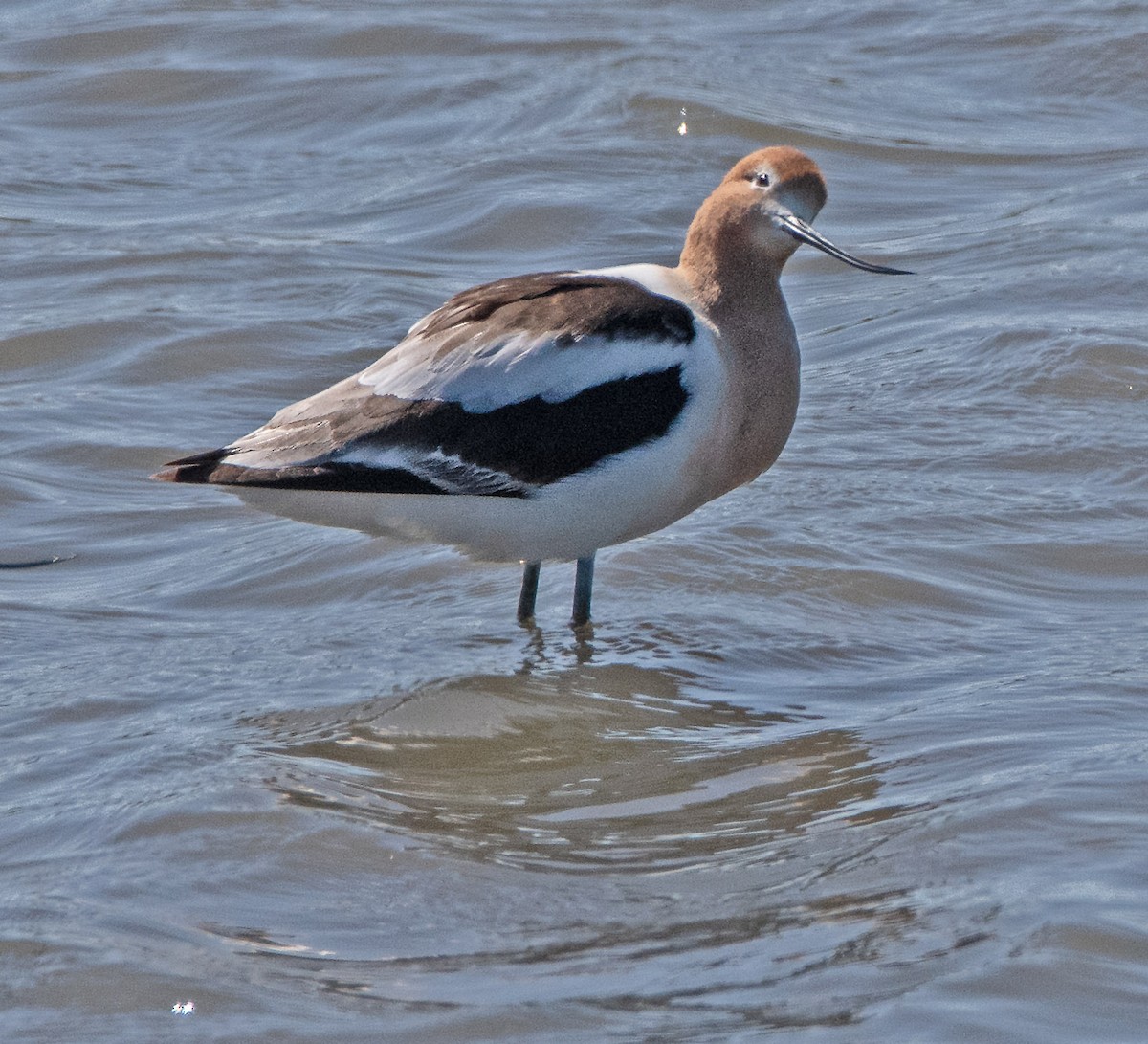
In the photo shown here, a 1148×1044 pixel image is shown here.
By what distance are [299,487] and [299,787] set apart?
40.9 inches

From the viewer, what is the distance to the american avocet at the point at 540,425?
18.6 ft

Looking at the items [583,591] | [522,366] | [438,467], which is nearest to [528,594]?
[583,591]

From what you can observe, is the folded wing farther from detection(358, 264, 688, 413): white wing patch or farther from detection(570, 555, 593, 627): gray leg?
detection(570, 555, 593, 627): gray leg

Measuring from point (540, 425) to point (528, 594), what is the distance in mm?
790

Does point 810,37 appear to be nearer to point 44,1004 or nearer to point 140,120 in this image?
point 140,120

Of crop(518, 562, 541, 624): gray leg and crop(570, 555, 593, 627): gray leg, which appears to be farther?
crop(518, 562, 541, 624): gray leg

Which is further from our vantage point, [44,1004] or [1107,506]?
[1107,506]

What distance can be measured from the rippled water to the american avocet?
48cm

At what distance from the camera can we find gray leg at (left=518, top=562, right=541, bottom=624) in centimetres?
629

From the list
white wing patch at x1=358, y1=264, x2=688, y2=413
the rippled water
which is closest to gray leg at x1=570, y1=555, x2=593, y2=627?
the rippled water

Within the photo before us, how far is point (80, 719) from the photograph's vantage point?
543cm

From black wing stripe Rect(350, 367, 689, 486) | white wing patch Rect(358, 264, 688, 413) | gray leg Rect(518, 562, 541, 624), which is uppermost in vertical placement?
white wing patch Rect(358, 264, 688, 413)

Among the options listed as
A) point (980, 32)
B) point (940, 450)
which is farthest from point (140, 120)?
point (940, 450)

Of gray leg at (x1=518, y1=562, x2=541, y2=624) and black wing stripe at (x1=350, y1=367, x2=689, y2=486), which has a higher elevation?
black wing stripe at (x1=350, y1=367, x2=689, y2=486)
